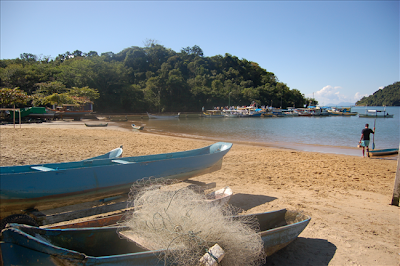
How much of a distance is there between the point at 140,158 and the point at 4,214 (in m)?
2.67

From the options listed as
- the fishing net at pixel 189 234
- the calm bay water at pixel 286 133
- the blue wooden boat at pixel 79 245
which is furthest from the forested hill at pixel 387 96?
the fishing net at pixel 189 234

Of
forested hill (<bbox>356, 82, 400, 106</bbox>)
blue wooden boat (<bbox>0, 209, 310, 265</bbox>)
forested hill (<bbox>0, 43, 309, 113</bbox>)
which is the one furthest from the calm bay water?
forested hill (<bbox>356, 82, 400, 106</bbox>)

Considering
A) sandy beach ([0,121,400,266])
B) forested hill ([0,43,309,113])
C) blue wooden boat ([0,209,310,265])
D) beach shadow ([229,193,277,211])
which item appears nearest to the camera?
blue wooden boat ([0,209,310,265])

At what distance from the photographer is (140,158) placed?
575 centimetres

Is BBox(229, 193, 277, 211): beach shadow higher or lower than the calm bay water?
lower

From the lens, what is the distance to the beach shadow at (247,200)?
5.37 m

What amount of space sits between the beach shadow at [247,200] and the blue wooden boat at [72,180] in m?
1.20

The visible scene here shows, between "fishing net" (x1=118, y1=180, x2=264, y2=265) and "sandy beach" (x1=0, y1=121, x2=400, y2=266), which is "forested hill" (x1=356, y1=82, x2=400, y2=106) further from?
"fishing net" (x1=118, y1=180, x2=264, y2=265)

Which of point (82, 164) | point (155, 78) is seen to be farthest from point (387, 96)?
point (82, 164)

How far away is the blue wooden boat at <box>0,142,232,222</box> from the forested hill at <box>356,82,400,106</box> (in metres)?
173

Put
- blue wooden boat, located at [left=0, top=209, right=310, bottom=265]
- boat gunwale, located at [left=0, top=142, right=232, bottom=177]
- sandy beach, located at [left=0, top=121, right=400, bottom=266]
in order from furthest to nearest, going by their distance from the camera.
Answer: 1. boat gunwale, located at [left=0, top=142, right=232, bottom=177]
2. sandy beach, located at [left=0, top=121, right=400, bottom=266]
3. blue wooden boat, located at [left=0, top=209, right=310, bottom=265]

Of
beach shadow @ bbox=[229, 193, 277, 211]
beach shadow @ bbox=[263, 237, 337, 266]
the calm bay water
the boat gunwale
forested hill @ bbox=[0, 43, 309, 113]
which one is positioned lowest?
beach shadow @ bbox=[263, 237, 337, 266]

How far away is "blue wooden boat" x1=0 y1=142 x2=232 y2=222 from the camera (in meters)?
3.73

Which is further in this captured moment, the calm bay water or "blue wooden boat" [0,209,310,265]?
the calm bay water
